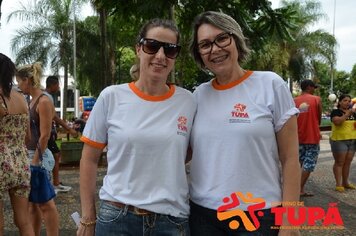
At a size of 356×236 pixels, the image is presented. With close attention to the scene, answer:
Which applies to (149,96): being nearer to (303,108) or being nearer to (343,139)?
(303,108)

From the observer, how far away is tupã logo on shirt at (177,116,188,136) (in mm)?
1988

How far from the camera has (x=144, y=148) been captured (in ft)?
6.34

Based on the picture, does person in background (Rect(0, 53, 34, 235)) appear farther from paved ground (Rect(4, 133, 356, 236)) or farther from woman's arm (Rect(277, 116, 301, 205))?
woman's arm (Rect(277, 116, 301, 205))

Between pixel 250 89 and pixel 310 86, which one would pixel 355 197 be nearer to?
pixel 310 86

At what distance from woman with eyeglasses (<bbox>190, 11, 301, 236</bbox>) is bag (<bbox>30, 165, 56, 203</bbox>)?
2.31m

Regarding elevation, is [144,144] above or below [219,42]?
below

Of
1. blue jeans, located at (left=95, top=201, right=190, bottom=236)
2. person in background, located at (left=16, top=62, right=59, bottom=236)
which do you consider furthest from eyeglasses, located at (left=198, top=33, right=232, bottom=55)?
person in background, located at (left=16, top=62, right=59, bottom=236)

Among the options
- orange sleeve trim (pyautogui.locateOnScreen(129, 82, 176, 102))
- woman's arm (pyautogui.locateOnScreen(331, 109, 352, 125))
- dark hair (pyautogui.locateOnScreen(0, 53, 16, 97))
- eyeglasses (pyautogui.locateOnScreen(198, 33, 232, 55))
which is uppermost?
eyeglasses (pyautogui.locateOnScreen(198, 33, 232, 55))

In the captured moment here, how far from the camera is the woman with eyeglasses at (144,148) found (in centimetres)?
194

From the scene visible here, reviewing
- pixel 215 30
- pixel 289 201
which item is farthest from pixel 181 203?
pixel 215 30

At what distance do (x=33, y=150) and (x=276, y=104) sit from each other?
298cm

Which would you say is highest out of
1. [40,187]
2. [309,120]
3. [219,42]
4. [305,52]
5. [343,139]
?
[305,52]

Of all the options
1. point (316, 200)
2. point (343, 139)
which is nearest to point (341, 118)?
point (343, 139)

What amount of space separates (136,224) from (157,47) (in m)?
0.82
